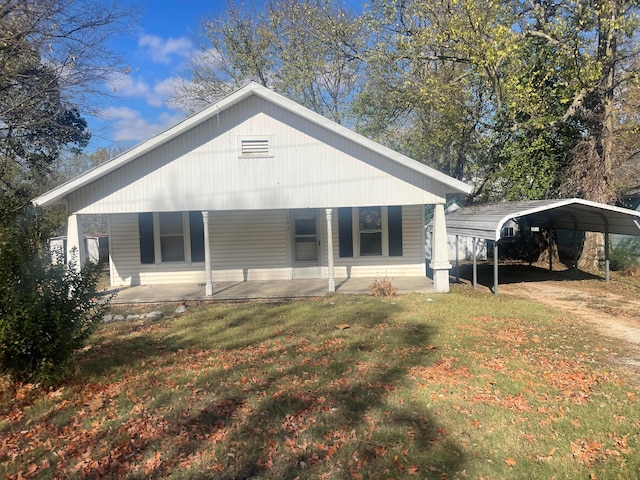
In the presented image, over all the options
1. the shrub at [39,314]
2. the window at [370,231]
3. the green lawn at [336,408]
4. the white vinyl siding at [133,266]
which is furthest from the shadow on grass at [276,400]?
the window at [370,231]

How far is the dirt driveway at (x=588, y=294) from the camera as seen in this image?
745 centimetres

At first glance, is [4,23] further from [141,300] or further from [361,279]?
[361,279]

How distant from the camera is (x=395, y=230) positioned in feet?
41.9

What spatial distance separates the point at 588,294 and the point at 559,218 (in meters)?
4.10

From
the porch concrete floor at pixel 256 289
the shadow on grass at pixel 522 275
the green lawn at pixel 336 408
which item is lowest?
the green lawn at pixel 336 408

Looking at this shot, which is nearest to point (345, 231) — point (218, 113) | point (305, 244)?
point (305, 244)

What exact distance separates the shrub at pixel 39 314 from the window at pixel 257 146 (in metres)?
5.97

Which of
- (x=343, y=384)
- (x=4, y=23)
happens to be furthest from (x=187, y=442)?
(x=4, y=23)

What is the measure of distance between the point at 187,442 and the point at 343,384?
1933mm

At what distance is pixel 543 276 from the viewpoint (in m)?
14.6

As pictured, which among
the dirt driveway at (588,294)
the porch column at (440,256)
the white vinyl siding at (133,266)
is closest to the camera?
the dirt driveway at (588,294)

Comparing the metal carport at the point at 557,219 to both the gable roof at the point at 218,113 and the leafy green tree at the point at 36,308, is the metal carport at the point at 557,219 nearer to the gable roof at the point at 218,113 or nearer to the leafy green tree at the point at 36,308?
the gable roof at the point at 218,113

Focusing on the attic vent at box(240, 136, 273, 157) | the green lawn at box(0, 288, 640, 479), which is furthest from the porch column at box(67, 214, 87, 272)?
the attic vent at box(240, 136, 273, 157)

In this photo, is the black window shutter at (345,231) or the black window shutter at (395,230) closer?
the black window shutter at (395,230)
